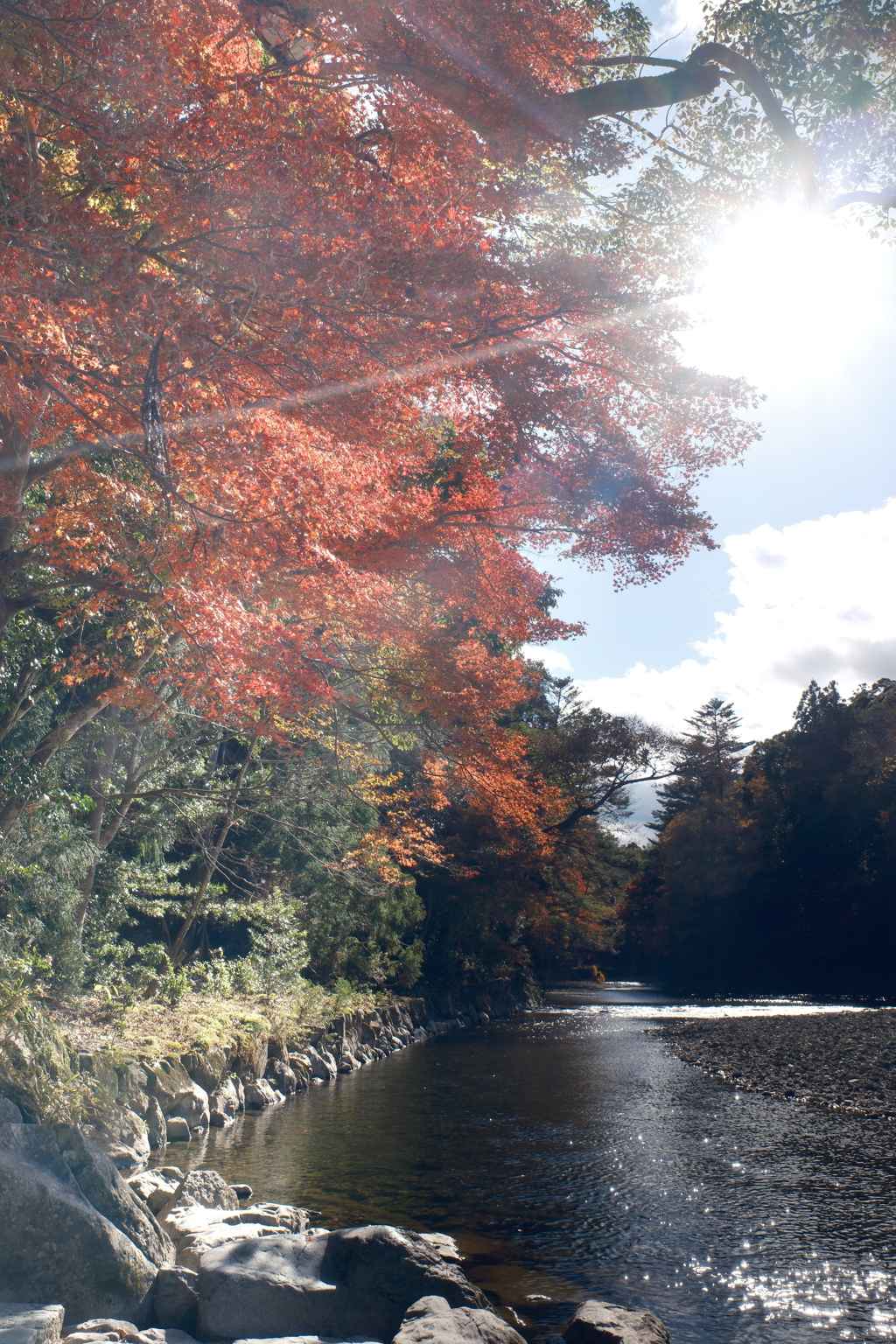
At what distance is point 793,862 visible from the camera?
3562 centimetres

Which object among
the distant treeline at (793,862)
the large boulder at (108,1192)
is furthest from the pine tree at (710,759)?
the large boulder at (108,1192)

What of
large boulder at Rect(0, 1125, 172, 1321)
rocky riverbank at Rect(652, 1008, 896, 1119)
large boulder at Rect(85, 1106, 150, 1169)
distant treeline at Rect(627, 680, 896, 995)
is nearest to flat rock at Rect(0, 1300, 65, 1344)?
large boulder at Rect(0, 1125, 172, 1321)

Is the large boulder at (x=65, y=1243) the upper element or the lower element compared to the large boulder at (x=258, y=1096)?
upper

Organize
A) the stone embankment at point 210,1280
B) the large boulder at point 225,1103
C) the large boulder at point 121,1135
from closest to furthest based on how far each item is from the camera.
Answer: the stone embankment at point 210,1280 < the large boulder at point 121,1135 < the large boulder at point 225,1103

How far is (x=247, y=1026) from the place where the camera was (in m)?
12.0

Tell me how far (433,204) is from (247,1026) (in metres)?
10.8

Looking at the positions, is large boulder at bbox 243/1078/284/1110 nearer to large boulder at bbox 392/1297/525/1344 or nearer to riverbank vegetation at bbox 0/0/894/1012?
riverbank vegetation at bbox 0/0/894/1012

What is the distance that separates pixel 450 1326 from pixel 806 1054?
11.5 m

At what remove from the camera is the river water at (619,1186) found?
5.08m

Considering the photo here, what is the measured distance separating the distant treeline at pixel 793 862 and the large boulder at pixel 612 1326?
27960 millimetres

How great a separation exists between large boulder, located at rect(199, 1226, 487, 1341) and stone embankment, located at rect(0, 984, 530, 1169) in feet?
5.79

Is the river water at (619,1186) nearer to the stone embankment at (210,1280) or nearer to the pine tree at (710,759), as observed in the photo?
the stone embankment at (210,1280)

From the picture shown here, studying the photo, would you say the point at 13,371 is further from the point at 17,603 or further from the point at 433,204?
the point at 433,204

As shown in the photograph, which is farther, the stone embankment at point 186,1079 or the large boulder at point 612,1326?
the stone embankment at point 186,1079
